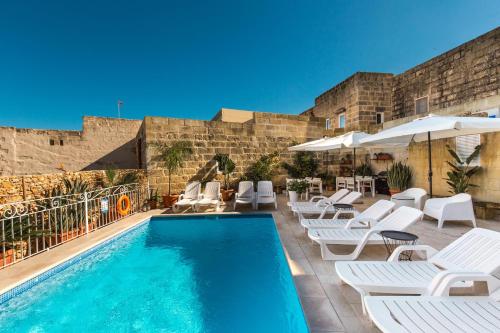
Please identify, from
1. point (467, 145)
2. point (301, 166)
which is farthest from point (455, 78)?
point (301, 166)

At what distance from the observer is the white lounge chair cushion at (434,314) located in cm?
155

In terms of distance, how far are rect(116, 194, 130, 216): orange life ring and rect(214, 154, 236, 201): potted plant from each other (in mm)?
3319

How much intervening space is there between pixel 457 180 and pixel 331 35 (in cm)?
1002

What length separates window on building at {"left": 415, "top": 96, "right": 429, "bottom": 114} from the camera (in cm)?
1116

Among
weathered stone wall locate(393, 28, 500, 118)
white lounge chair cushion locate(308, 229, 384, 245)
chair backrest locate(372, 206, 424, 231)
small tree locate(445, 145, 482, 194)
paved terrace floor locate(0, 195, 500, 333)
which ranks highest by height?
weathered stone wall locate(393, 28, 500, 118)

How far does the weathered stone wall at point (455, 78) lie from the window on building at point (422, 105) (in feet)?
0.49

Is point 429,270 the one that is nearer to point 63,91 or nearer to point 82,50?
point 82,50

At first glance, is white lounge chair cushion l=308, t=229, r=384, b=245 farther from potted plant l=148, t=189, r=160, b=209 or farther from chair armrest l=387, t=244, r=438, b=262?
potted plant l=148, t=189, r=160, b=209

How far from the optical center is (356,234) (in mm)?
3715

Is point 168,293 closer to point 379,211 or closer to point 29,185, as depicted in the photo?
point 379,211

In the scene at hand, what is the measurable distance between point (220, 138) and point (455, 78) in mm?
10500

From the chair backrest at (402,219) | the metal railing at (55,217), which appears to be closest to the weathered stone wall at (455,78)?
the chair backrest at (402,219)

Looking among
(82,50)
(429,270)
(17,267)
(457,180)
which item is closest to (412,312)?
(429,270)

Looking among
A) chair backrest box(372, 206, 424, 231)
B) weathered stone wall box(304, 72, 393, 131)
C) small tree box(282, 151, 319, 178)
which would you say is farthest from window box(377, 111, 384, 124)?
chair backrest box(372, 206, 424, 231)
